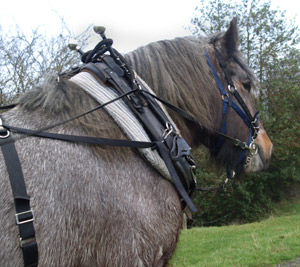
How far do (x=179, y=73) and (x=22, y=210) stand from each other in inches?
55.1

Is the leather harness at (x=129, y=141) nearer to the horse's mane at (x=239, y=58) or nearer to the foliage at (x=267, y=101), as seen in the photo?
the horse's mane at (x=239, y=58)

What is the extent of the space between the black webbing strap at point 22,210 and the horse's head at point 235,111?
1.51m

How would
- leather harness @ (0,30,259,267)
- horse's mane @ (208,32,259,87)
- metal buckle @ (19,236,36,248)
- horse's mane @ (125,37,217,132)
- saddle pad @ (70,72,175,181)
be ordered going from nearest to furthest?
metal buckle @ (19,236,36,248)
leather harness @ (0,30,259,267)
saddle pad @ (70,72,175,181)
horse's mane @ (125,37,217,132)
horse's mane @ (208,32,259,87)

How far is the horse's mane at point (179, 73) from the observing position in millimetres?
2096

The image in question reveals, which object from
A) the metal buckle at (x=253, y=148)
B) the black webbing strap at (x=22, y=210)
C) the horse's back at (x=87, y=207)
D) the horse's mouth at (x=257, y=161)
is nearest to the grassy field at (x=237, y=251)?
the horse's mouth at (x=257, y=161)

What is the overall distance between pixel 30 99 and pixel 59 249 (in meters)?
0.87

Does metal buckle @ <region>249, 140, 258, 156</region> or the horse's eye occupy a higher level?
the horse's eye

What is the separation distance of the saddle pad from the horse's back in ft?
0.28

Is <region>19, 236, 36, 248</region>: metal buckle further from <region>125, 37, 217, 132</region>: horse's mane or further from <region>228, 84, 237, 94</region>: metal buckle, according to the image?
<region>228, 84, 237, 94</region>: metal buckle

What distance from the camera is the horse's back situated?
140 cm

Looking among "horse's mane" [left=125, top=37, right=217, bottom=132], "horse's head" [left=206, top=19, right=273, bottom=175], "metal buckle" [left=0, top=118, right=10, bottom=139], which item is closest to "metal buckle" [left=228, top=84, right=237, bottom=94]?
"horse's head" [left=206, top=19, right=273, bottom=175]

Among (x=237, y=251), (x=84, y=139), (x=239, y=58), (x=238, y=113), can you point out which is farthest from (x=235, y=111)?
(x=237, y=251)

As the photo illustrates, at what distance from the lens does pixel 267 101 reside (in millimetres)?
16844

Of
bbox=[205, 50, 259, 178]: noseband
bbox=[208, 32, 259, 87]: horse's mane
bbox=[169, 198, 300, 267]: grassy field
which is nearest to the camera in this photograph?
bbox=[205, 50, 259, 178]: noseband
